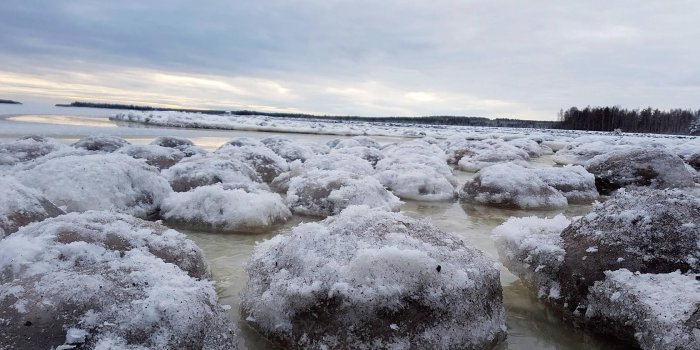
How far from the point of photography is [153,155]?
6520 mm

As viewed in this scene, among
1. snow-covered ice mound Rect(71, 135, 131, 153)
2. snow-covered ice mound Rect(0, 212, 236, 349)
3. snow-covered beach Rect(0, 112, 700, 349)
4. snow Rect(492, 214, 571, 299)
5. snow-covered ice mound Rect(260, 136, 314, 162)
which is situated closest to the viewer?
snow-covered ice mound Rect(0, 212, 236, 349)

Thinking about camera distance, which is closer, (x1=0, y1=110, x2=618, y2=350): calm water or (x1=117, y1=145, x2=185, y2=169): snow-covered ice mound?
(x1=0, y1=110, x2=618, y2=350): calm water

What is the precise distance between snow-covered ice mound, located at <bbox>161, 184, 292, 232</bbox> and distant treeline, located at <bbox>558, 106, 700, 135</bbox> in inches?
2584

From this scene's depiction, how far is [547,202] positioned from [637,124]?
66.8 metres

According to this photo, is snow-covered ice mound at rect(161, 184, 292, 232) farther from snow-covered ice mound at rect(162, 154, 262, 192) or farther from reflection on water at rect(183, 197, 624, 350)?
snow-covered ice mound at rect(162, 154, 262, 192)

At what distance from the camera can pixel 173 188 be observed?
509 cm

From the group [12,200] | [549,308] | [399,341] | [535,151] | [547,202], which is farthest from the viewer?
[535,151]

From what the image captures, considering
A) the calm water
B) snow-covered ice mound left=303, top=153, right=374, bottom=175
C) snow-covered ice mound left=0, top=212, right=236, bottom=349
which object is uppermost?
snow-covered ice mound left=0, top=212, right=236, bottom=349

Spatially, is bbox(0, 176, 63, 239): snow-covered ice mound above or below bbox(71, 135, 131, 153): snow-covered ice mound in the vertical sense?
above

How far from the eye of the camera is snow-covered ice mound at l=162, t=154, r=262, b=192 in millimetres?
5152

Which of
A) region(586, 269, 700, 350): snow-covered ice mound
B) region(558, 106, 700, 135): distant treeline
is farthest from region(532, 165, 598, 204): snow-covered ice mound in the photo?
region(558, 106, 700, 135): distant treeline

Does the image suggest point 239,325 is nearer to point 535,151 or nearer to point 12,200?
point 12,200

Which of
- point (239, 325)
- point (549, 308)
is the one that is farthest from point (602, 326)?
point (239, 325)

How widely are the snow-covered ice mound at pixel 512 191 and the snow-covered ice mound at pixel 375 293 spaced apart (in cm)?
328
